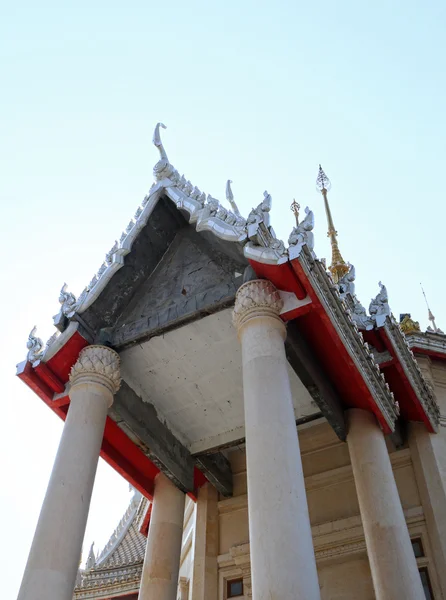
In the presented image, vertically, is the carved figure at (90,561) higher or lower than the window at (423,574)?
higher

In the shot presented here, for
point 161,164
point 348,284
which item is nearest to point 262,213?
point 348,284

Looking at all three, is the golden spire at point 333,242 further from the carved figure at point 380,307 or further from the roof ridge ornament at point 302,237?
the roof ridge ornament at point 302,237

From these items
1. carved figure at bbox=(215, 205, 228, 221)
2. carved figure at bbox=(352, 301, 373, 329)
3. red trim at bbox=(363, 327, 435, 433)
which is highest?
carved figure at bbox=(215, 205, 228, 221)

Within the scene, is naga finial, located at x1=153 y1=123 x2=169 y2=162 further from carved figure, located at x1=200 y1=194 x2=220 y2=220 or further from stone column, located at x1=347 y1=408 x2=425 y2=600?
stone column, located at x1=347 y1=408 x2=425 y2=600

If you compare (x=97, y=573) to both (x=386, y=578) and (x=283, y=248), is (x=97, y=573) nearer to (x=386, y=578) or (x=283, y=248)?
(x=386, y=578)

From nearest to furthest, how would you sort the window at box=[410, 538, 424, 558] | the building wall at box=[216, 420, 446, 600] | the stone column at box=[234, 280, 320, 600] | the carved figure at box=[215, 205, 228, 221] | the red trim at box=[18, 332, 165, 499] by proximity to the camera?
the stone column at box=[234, 280, 320, 600], the carved figure at box=[215, 205, 228, 221], the red trim at box=[18, 332, 165, 499], the window at box=[410, 538, 424, 558], the building wall at box=[216, 420, 446, 600]

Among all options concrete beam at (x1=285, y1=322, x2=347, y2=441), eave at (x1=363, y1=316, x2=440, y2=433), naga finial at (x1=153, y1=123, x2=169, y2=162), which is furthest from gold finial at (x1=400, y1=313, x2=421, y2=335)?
naga finial at (x1=153, y1=123, x2=169, y2=162)

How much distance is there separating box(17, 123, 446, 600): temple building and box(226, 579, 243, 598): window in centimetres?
15

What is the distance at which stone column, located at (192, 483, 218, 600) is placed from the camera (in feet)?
39.3

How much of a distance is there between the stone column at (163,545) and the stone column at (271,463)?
4436 mm

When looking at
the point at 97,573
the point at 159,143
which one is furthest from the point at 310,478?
the point at 97,573

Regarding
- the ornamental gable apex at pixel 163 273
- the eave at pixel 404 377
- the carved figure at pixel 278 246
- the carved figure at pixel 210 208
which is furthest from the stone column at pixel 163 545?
the carved figure at pixel 278 246

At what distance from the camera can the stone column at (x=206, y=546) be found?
12.0 m

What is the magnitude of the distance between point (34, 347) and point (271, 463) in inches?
198
